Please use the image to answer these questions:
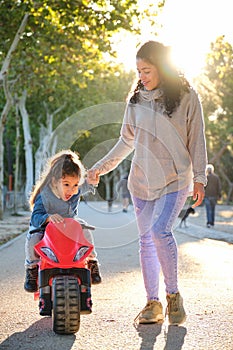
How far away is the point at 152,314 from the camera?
233 inches

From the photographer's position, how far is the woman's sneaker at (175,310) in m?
5.78

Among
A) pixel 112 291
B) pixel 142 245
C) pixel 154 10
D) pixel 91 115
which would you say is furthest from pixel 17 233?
pixel 91 115

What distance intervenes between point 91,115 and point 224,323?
182 feet

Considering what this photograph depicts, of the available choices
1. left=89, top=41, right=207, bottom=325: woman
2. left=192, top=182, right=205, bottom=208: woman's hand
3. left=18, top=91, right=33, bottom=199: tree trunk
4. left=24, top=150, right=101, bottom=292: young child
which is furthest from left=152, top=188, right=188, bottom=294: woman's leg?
left=18, top=91, right=33, bottom=199: tree trunk

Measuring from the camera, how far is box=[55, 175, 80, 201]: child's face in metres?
5.89

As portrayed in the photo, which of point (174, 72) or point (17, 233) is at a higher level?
point (174, 72)

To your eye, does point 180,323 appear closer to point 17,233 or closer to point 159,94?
point 159,94

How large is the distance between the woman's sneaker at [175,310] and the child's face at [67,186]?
1022 millimetres

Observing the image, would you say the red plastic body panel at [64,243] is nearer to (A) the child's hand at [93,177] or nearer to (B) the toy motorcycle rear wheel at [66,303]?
(B) the toy motorcycle rear wheel at [66,303]

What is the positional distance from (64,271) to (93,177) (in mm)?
934

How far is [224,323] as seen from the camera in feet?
19.4

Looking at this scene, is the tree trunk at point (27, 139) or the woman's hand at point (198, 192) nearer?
the woman's hand at point (198, 192)

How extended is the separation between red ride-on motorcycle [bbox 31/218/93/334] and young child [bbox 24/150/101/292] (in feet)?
0.66

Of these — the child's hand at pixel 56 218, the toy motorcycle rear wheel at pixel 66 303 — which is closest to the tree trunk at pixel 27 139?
the child's hand at pixel 56 218
